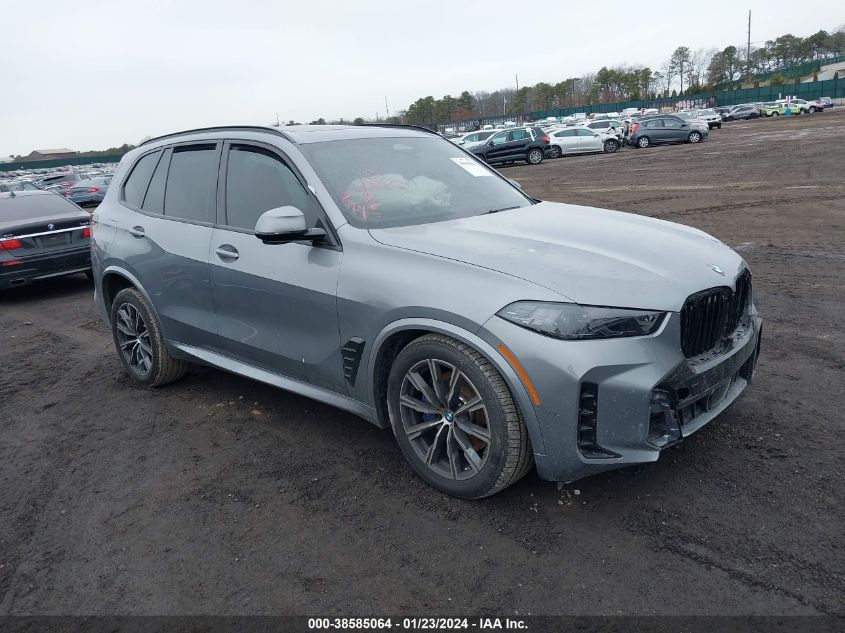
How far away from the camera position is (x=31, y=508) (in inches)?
144

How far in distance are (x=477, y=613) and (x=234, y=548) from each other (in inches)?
47.6

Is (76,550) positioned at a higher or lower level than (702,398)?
lower

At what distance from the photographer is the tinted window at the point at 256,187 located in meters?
4.01

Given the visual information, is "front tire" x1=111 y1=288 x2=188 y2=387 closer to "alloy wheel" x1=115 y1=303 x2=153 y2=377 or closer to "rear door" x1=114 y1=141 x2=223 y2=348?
"alloy wheel" x1=115 y1=303 x2=153 y2=377

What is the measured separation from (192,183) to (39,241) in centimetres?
584

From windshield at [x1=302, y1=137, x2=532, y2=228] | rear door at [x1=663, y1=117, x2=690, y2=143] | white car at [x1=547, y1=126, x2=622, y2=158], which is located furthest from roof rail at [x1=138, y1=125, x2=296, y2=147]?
rear door at [x1=663, y1=117, x2=690, y2=143]

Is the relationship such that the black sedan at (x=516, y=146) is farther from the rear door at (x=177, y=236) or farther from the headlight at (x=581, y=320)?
the headlight at (x=581, y=320)

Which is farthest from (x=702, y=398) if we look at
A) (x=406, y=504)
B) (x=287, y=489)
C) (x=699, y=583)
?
(x=287, y=489)

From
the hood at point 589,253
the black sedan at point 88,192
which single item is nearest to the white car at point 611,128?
A: the black sedan at point 88,192

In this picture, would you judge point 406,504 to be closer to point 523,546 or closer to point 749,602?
point 523,546

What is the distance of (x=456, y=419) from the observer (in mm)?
3283

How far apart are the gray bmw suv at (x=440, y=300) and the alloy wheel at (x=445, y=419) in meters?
0.01

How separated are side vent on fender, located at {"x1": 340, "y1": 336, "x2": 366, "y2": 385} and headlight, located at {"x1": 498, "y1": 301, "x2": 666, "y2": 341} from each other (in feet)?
2.98

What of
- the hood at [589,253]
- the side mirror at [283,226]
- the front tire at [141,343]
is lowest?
the front tire at [141,343]
